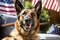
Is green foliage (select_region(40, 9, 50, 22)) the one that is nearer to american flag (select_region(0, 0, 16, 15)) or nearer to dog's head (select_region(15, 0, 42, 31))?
dog's head (select_region(15, 0, 42, 31))

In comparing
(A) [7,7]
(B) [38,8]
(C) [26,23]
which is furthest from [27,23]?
(A) [7,7]

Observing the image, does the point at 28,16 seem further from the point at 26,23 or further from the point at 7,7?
the point at 7,7

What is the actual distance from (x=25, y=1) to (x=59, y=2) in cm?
49

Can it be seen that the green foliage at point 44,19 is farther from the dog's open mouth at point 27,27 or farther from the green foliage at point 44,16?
the dog's open mouth at point 27,27

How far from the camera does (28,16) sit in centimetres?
283

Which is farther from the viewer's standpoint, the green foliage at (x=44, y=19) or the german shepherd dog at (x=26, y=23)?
the green foliage at (x=44, y=19)

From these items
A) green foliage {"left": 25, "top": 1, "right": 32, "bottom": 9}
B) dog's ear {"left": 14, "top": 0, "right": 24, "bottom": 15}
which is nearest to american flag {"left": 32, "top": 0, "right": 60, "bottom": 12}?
green foliage {"left": 25, "top": 1, "right": 32, "bottom": 9}

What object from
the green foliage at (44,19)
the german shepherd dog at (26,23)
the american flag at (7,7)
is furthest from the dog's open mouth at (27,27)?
the american flag at (7,7)

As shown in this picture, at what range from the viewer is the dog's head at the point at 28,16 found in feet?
9.28

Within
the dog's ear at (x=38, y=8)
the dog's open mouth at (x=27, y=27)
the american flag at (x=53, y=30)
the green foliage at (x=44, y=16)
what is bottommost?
the american flag at (x=53, y=30)

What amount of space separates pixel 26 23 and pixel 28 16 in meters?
0.10

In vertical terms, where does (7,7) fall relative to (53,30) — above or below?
above

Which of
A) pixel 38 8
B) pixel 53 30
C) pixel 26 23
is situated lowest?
pixel 53 30

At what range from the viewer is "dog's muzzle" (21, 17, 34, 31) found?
111 inches
